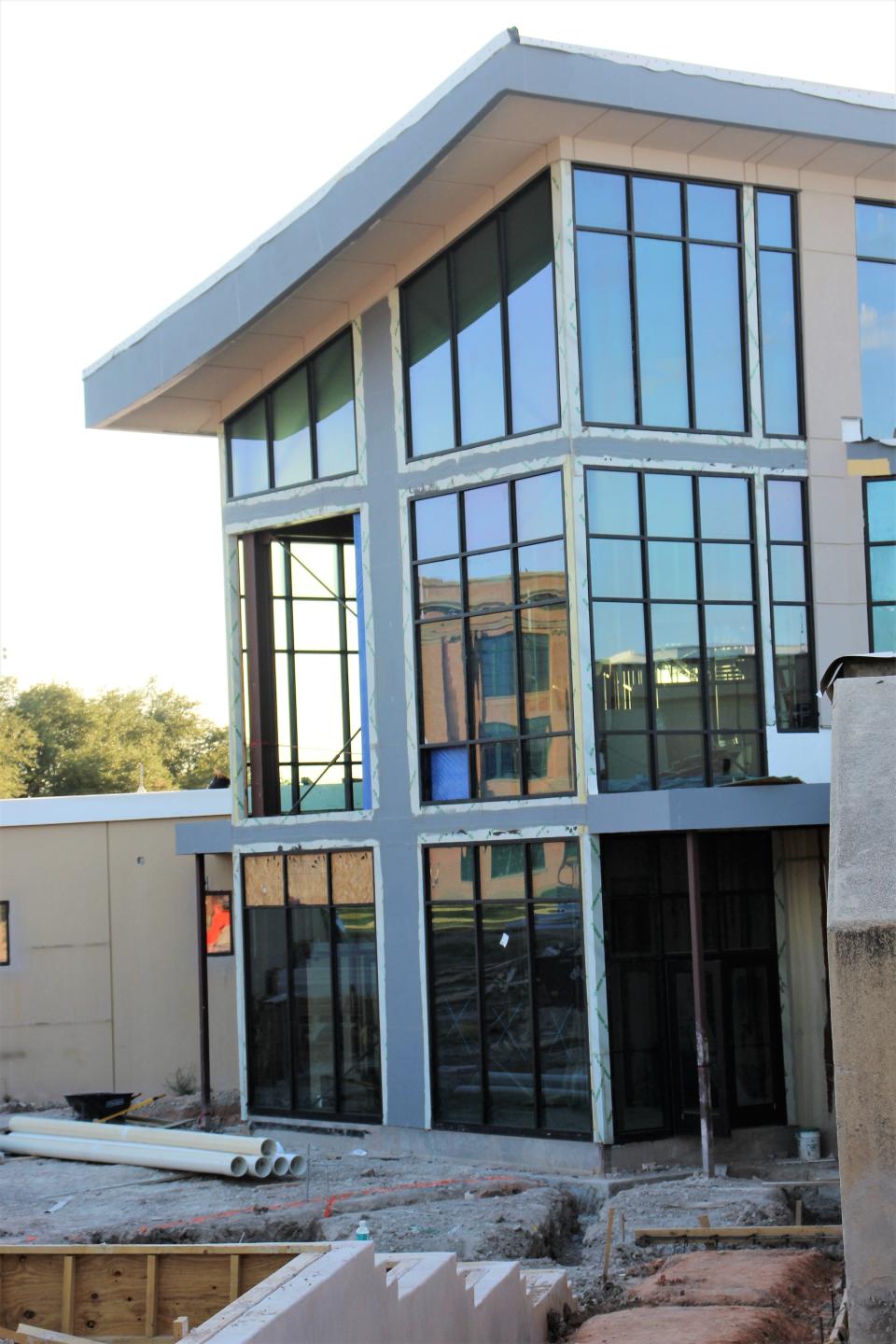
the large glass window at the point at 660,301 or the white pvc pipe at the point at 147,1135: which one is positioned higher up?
the large glass window at the point at 660,301

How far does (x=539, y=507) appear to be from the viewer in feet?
63.9

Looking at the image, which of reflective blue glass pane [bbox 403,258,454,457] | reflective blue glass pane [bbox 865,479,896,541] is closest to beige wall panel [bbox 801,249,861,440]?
reflective blue glass pane [bbox 865,479,896,541]

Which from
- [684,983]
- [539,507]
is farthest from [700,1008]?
[539,507]

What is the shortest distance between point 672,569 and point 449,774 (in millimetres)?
3880

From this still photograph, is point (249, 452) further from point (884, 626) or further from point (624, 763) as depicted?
point (884, 626)

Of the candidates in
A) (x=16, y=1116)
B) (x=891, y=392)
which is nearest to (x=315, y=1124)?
(x=16, y=1116)

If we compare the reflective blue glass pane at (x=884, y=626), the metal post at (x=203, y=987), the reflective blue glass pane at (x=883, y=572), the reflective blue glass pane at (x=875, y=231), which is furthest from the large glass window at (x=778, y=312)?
the metal post at (x=203, y=987)

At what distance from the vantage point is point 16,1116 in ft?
78.2

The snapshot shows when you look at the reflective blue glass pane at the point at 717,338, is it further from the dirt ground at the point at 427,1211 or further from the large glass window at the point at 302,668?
the dirt ground at the point at 427,1211

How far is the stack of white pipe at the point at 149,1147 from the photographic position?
64.4 feet

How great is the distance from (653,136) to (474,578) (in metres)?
5.71

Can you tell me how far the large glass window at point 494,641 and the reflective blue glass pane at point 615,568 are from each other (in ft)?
1.32

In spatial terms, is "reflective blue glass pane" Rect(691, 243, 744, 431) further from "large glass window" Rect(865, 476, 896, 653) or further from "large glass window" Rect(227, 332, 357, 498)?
"large glass window" Rect(227, 332, 357, 498)

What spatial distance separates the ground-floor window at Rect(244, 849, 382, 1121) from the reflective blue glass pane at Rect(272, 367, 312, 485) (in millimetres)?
5363
